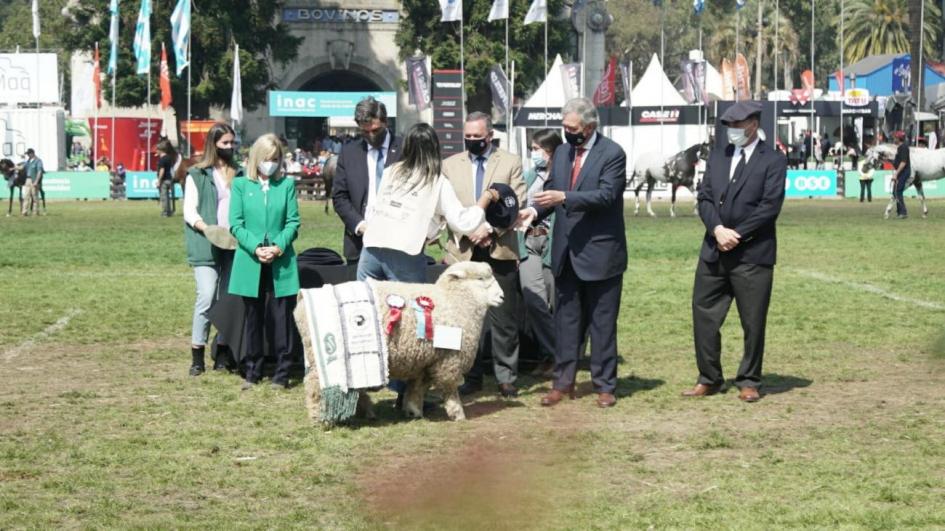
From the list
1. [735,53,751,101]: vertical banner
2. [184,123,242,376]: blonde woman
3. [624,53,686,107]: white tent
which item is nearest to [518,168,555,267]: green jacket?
[184,123,242,376]: blonde woman

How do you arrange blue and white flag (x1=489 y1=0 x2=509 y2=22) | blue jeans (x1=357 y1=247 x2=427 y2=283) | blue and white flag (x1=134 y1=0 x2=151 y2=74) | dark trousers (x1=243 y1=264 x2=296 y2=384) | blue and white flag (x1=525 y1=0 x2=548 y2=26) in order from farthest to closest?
blue and white flag (x1=525 y1=0 x2=548 y2=26)
blue and white flag (x1=489 y1=0 x2=509 y2=22)
blue and white flag (x1=134 y1=0 x2=151 y2=74)
dark trousers (x1=243 y1=264 x2=296 y2=384)
blue jeans (x1=357 y1=247 x2=427 y2=283)

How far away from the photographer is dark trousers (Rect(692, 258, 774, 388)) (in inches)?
398

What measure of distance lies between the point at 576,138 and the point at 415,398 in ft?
7.15

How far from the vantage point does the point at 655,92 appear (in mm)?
57156

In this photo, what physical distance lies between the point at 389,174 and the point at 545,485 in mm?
6412

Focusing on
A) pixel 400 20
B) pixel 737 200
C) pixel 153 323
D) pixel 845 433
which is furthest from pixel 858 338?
pixel 400 20

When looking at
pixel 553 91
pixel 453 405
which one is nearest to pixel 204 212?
pixel 453 405

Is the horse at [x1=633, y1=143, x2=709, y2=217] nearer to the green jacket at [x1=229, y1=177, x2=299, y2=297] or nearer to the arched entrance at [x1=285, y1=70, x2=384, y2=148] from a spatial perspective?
the green jacket at [x1=229, y1=177, x2=299, y2=297]

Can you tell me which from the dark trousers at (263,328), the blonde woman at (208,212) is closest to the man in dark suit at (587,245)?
the dark trousers at (263,328)

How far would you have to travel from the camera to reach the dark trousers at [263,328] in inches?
423

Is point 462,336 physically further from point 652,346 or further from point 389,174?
point 652,346

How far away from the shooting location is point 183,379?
11.4 m

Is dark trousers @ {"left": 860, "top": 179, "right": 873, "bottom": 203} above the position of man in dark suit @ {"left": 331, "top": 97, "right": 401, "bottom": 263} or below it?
below

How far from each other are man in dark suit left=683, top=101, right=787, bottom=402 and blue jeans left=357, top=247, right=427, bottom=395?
2.08 meters
